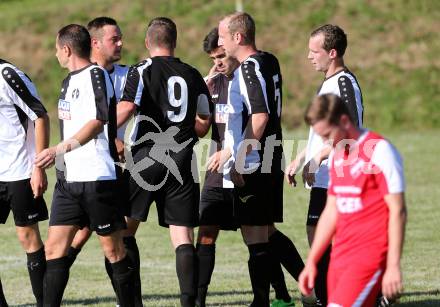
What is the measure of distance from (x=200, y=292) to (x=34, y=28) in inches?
1128

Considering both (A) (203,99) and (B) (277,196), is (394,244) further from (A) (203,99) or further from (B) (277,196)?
(A) (203,99)

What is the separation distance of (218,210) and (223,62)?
1.25m

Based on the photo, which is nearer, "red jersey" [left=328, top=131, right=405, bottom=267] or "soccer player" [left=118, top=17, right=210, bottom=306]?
"red jersey" [left=328, top=131, right=405, bottom=267]

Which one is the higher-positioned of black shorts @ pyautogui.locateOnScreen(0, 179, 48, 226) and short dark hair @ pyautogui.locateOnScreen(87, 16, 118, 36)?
short dark hair @ pyautogui.locateOnScreen(87, 16, 118, 36)

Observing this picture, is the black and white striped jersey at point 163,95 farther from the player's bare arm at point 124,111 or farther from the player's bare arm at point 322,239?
the player's bare arm at point 322,239

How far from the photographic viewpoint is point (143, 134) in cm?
800

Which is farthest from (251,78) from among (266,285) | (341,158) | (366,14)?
(366,14)

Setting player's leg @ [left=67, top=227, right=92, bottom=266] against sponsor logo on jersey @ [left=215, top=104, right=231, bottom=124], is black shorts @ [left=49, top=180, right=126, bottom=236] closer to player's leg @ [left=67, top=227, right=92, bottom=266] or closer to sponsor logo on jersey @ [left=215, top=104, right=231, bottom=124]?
sponsor logo on jersey @ [left=215, top=104, right=231, bottom=124]

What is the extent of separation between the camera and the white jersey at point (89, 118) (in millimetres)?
7281

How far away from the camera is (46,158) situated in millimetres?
7254

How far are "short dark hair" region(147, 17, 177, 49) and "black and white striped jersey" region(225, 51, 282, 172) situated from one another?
1.88ft

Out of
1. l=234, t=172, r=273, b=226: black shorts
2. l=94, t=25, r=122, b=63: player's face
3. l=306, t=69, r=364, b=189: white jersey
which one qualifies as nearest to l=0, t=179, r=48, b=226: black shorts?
l=94, t=25, r=122, b=63: player's face

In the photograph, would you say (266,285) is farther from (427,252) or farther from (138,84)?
(427,252)

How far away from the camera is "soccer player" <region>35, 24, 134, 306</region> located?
24.0 feet
